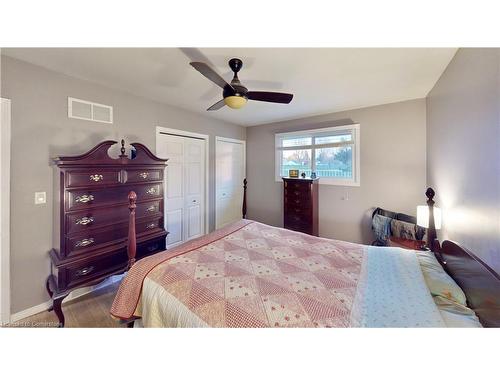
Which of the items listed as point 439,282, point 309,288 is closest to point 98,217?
point 309,288

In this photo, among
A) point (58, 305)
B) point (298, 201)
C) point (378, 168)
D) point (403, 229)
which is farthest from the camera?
point (298, 201)

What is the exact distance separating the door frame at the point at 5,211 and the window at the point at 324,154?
354 centimetres

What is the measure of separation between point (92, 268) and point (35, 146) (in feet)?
4.20

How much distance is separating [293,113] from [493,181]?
265 centimetres

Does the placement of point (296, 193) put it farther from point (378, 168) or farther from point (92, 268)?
point (92, 268)

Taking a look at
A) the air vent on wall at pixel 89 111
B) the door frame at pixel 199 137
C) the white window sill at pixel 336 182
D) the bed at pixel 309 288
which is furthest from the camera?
the white window sill at pixel 336 182

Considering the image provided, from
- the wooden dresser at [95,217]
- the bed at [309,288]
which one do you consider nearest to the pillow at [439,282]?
the bed at [309,288]

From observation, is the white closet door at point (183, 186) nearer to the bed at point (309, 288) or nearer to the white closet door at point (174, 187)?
the white closet door at point (174, 187)

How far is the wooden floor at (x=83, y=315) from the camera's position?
165 cm

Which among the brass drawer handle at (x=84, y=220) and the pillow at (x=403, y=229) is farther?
the pillow at (x=403, y=229)

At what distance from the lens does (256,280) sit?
1.18 metres

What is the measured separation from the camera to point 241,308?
92 cm
